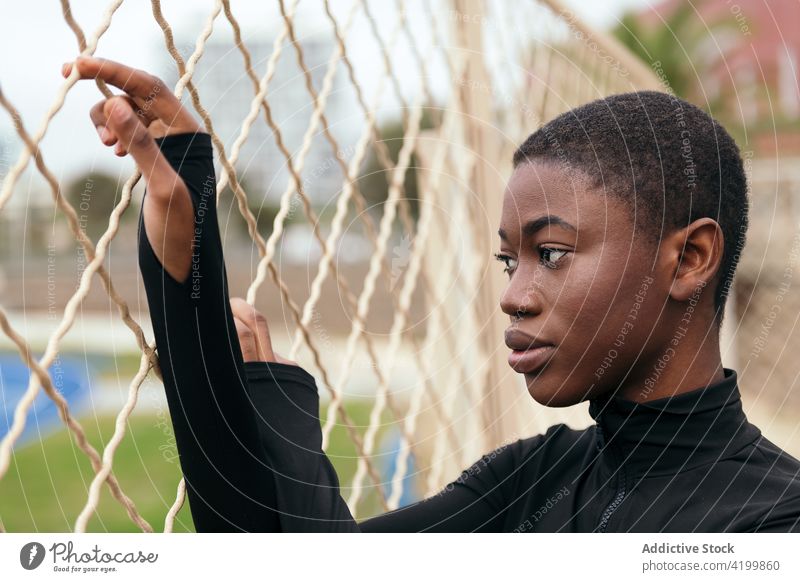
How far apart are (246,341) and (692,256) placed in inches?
13.2

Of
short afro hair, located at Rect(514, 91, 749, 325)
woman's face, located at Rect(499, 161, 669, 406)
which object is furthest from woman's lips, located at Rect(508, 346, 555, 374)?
short afro hair, located at Rect(514, 91, 749, 325)

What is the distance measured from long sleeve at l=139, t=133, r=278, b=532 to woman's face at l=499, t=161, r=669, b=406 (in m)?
0.20

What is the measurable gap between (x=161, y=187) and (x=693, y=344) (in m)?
0.39

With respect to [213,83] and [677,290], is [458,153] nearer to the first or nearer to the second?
[213,83]

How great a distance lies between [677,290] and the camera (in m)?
0.66

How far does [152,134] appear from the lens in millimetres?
589

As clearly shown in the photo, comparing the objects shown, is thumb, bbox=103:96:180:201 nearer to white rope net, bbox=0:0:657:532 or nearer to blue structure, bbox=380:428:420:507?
white rope net, bbox=0:0:657:532

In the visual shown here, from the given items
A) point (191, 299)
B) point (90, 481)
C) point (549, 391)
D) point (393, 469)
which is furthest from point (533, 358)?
point (90, 481)

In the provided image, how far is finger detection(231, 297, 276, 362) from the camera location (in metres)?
0.69

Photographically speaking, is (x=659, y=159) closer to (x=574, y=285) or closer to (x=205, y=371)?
(x=574, y=285)

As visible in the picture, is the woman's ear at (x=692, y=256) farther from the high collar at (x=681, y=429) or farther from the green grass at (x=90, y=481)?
the green grass at (x=90, y=481)

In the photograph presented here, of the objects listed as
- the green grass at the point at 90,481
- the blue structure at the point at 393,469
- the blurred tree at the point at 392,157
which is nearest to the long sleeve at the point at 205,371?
the blurred tree at the point at 392,157

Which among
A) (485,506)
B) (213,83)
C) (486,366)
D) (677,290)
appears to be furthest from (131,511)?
(486,366)

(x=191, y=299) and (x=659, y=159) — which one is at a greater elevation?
(x=659, y=159)
